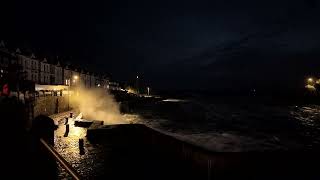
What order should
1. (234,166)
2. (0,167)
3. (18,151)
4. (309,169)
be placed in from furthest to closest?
(309,169) < (234,166) < (0,167) < (18,151)

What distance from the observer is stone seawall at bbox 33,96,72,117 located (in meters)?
35.4

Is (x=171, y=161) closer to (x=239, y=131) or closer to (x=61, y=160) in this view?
(x=61, y=160)

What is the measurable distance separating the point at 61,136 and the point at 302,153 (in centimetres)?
2230

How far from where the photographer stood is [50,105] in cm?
4225

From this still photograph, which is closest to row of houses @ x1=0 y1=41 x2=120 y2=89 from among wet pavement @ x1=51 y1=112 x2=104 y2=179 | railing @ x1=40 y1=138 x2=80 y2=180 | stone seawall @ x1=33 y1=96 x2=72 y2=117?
stone seawall @ x1=33 y1=96 x2=72 y2=117

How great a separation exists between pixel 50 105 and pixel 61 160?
136 feet

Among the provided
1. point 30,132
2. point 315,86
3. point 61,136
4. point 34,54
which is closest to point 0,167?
point 30,132

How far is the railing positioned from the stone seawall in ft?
102

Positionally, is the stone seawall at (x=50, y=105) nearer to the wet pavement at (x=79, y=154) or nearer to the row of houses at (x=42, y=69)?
the row of houses at (x=42, y=69)

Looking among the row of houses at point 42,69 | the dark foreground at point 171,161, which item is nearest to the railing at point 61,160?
the dark foreground at point 171,161

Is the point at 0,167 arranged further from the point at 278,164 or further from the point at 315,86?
the point at 315,86

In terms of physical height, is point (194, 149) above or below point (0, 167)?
below

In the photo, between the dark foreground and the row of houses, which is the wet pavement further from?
the row of houses

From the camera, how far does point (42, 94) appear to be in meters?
39.1
